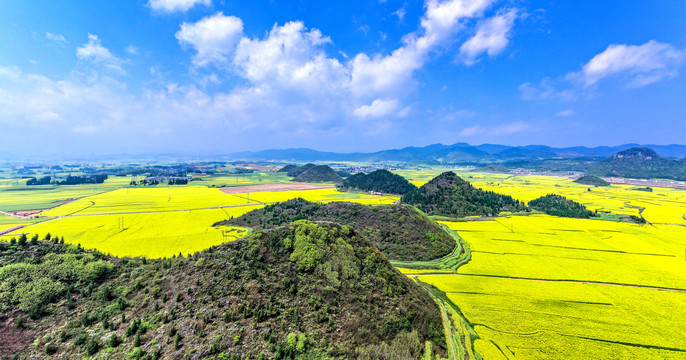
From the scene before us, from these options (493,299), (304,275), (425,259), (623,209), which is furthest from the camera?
(623,209)

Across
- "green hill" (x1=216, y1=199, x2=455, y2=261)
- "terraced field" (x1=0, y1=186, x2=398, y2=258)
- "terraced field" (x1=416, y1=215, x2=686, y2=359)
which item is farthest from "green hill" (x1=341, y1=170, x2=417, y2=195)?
"terraced field" (x1=416, y1=215, x2=686, y2=359)

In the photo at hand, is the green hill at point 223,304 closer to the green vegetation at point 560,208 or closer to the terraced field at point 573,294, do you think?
the terraced field at point 573,294

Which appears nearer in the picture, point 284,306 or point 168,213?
point 284,306

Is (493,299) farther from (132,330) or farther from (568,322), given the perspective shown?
(132,330)

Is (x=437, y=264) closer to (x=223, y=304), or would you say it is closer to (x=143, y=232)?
(x=223, y=304)

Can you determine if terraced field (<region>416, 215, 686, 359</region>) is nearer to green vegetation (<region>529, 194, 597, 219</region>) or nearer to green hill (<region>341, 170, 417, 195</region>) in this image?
green vegetation (<region>529, 194, 597, 219</region>)

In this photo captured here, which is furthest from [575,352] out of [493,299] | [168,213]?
[168,213]
